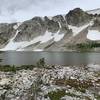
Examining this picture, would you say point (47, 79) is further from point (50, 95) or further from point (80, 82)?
point (50, 95)

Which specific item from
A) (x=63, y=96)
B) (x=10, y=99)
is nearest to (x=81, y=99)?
(x=63, y=96)

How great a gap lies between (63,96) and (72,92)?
5.57 ft

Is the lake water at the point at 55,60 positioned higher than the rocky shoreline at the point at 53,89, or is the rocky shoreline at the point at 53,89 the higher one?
the rocky shoreline at the point at 53,89

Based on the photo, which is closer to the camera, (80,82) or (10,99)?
(10,99)

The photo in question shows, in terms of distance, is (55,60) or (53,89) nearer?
(53,89)

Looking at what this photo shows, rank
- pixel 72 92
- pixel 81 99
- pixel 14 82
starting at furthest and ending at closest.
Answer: pixel 14 82, pixel 72 92, pixel 81 99

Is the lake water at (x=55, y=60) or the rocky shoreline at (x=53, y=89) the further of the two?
the lake water at (x=55, y=60)

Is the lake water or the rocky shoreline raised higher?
the rocky shoreline

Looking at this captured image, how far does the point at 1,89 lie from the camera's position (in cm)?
2984

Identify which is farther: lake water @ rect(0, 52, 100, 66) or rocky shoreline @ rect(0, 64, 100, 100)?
lake water @ rect(0, 52, 100, 66)

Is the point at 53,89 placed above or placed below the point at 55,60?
above

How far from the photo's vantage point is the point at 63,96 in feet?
88.5

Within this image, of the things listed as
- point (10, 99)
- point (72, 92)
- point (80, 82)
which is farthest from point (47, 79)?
point (10, 99)

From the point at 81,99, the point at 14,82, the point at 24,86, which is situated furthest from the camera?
the point at 14,82
